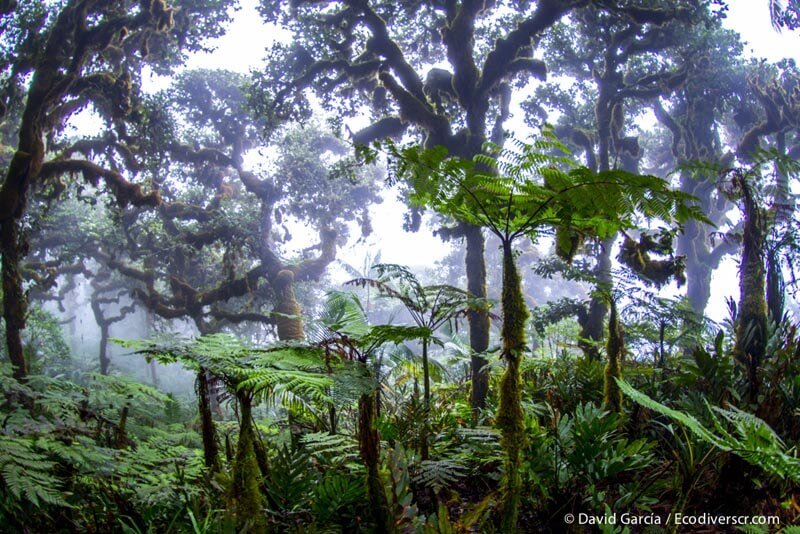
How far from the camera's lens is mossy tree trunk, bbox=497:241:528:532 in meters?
2.39

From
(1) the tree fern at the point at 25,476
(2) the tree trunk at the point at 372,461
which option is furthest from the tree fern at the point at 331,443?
(1) the tree fern at the point at 25,476

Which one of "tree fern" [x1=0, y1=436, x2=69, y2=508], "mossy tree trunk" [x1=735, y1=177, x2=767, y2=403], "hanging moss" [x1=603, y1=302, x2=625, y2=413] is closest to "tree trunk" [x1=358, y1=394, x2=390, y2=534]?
"tree fern" [x1=0, y1=436, x2=69, y2=508]

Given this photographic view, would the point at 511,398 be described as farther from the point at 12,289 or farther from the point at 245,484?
the point at 12,289

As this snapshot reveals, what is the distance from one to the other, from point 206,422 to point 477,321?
7.02m

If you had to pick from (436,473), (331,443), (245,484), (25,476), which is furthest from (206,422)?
(436,473)

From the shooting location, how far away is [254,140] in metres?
20.8

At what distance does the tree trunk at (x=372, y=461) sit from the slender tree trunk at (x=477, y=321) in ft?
13.1

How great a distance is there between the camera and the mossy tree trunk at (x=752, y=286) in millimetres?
5250

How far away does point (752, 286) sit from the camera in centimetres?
576

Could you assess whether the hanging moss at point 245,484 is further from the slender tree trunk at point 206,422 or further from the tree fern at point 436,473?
the tree fern at point 436,473

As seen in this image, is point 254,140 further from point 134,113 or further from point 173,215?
point 134,113

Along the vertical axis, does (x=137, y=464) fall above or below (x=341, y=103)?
below

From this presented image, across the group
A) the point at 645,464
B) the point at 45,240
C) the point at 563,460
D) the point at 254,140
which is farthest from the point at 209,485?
the point at 45,240

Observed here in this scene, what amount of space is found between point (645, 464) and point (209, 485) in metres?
2.78
